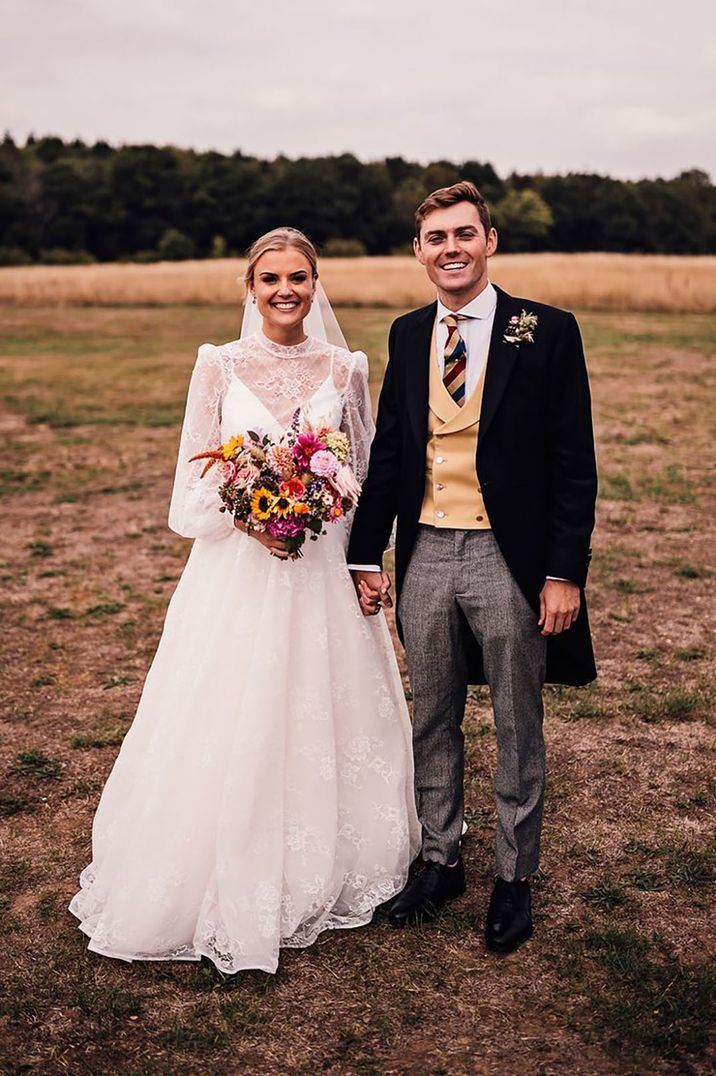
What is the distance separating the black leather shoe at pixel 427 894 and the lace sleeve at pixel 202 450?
1.56 m

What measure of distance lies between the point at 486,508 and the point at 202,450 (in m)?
1.24

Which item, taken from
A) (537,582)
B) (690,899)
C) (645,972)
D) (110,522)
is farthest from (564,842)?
(110,522)

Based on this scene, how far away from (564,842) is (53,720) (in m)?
3.06

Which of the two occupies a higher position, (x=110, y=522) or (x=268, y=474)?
(x=268, y=474)

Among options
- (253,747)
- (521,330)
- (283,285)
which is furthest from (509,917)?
(283,285)

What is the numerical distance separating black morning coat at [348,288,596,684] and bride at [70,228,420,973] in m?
0.54

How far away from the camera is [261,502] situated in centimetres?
373

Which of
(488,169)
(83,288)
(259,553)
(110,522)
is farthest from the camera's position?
(488,169)

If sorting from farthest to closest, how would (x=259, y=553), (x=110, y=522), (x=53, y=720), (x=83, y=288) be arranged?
(x=83, y=288) < (x=110, y=522) < (x=53, y=720) < (x=259, y=553)

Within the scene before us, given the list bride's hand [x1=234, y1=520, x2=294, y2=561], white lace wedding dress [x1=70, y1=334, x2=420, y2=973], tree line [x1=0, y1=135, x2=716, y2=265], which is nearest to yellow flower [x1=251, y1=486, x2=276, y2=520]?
bride's hand [x1=234, y1=520, x2=294, y2=561]

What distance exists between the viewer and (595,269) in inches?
1443

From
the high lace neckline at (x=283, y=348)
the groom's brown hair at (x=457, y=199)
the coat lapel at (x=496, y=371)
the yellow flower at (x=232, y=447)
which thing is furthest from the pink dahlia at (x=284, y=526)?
the groom's brown hair at (x=457, y=199)

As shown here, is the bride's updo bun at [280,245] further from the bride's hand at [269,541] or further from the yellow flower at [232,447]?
the bride's hand at [269,541]

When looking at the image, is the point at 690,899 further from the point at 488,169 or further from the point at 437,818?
the point at 488,169
